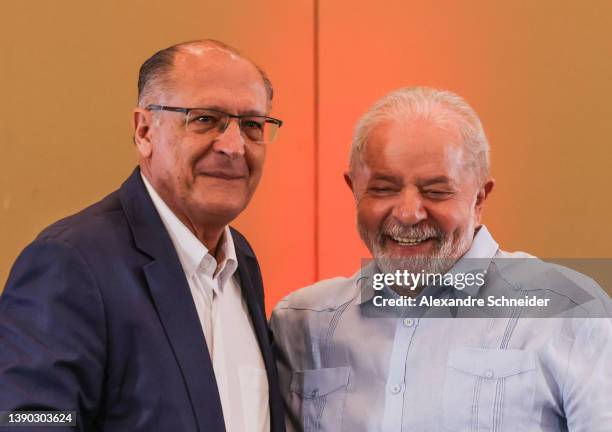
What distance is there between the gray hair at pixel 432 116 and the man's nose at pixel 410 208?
0.49 ft

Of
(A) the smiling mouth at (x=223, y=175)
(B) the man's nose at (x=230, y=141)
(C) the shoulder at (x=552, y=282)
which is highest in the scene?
(B) the man's nose at (x=230, y=141)

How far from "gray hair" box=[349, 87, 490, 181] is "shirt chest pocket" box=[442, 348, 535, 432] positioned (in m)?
0.42

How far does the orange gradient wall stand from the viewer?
8.98 feet

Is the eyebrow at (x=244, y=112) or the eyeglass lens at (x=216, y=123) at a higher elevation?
the eyebrow at (x=244, y=112)

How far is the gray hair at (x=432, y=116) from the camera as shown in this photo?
73.7 inches

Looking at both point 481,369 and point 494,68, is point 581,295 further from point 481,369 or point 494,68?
point 494,68

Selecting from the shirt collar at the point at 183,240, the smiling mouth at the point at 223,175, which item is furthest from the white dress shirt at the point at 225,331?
the smiling mouth at the point at 223,175

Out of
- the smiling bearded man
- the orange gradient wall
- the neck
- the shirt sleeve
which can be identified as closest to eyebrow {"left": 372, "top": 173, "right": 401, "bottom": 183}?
the smiling bearded man

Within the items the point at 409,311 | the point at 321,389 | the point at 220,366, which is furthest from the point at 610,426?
the point at 220,366

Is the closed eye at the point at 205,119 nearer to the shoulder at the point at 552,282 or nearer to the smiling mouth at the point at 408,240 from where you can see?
the smiling mouth at the point at 408,240

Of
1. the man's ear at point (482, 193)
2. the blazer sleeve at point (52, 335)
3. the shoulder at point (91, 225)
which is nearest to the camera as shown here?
the blazer sleeve at point (52, 335)

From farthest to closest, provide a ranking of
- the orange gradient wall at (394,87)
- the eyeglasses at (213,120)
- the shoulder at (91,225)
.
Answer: the orange gradient wall at (394,87), the eyeglasses at (213,120), the shoulder at (91,225)

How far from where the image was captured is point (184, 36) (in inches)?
101

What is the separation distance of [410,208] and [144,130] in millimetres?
574
